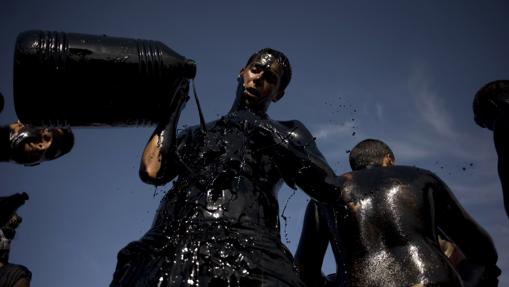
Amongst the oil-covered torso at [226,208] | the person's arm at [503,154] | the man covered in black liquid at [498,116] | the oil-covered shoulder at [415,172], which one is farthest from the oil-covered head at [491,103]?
the oil-covered torso at [226,208]

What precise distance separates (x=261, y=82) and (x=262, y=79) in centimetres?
3

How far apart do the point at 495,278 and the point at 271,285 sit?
3626 mm

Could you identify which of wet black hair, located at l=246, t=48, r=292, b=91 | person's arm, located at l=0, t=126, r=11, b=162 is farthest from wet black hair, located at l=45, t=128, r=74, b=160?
wet black hair, located at l=246, t=48, r=292, b=91

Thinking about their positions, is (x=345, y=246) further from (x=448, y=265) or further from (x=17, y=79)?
(x=17, y=79)

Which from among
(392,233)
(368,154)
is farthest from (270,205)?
(368,154)

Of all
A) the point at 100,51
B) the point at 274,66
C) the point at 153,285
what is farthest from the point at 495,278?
the point at 100,51

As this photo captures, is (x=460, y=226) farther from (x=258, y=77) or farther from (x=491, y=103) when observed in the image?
(x=258, y=77)

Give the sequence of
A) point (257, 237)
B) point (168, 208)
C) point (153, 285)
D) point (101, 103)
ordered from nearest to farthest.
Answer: point (153, 285) → point (257, 237) → point (168, 208) → point (101, 103)

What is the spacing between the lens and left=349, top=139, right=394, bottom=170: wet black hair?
484cm

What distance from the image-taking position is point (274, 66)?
131 inches

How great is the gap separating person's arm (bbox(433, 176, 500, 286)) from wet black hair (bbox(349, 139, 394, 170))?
73cm

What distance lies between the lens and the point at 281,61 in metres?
3.42

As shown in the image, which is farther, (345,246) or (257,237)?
(345,246)

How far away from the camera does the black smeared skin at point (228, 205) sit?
1.93m
